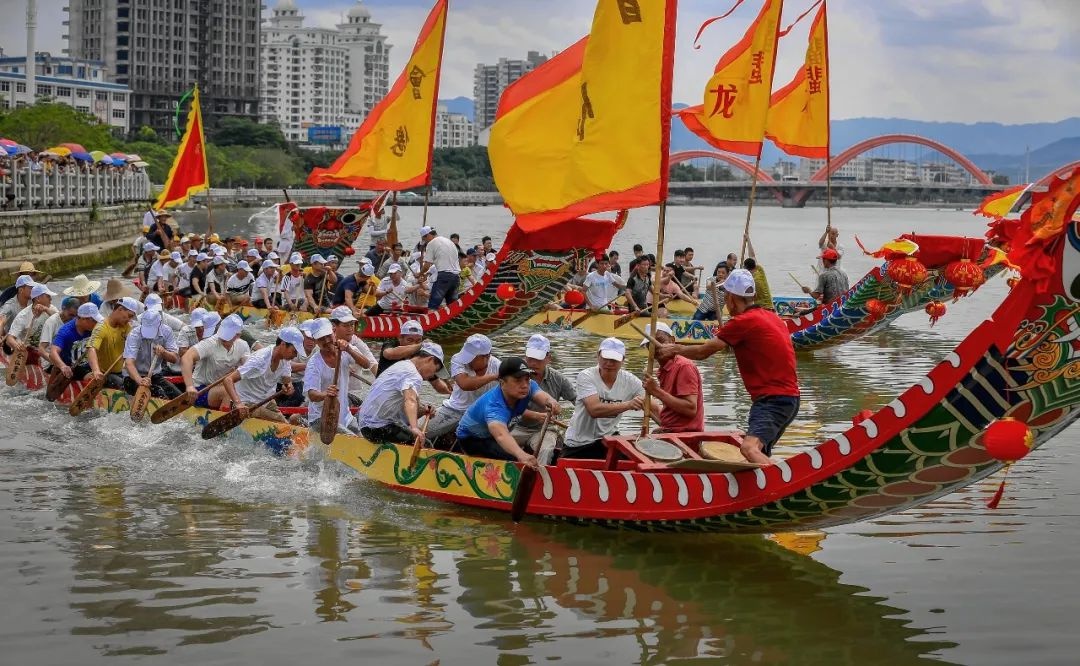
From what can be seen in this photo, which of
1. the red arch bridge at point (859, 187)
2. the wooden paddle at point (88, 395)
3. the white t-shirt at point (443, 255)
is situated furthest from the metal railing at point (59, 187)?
the red arch bridge at point (859, 187)

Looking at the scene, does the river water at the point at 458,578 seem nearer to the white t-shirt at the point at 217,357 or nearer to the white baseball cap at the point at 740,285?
the white t-shirt at the point at 217,357

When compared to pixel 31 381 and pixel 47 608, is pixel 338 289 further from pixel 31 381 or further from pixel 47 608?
pixel 47 608

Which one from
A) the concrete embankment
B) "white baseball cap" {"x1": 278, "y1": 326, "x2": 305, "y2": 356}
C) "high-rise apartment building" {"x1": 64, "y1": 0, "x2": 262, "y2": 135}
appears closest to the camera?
"white baseball cap" {"x1": 278, "y1": 326, "x2": 305, "y2": 356}

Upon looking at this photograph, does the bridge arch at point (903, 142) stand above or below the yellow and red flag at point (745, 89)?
above

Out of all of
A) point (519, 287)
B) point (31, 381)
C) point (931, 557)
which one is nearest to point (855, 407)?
point (519, 287)

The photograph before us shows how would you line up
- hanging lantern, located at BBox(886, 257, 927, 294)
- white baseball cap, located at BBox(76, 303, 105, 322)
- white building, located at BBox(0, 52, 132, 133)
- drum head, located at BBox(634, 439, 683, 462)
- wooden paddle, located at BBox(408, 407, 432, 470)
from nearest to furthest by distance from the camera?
drum head, located at BBox(634, 439, 683, 462)
wooden paddle, located at BBox(408, 407, 432, 470)
hanging lantern, located at BBox(886, 257, 927, 294)
white baseball cap, located at BBox(76, 303, 105, 322)
white building, located at BBox(0, 52, 132, 133)

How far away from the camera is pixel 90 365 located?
52.2 feet

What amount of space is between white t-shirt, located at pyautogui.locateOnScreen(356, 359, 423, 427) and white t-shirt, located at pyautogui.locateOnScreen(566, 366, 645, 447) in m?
1.73

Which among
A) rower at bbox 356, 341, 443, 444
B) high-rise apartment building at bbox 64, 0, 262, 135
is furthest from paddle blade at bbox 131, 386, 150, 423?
high-rise apartment building at bbox 64, 0, 262, 135

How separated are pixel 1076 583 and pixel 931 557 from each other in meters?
1.07

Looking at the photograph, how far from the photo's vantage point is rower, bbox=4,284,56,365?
17.2 metres

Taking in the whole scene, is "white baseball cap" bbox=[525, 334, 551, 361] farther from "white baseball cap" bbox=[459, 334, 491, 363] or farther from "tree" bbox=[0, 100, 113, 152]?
"tree" bbox=[0, 100, 113, 152]

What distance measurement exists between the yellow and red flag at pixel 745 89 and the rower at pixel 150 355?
9.35 meters

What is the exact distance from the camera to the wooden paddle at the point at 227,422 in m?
13.6
